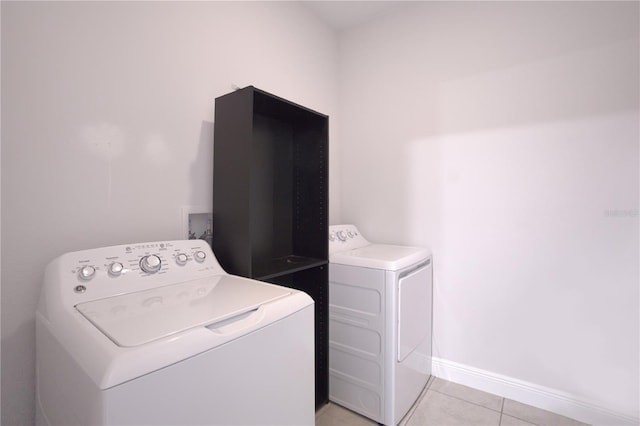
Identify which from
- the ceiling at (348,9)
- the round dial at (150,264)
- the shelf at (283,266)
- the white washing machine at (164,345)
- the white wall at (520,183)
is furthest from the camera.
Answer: the ceiling at (348,9)

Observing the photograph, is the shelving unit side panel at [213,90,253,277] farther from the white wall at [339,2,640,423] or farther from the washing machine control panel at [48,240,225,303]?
the white wall at [339,2,640,423]

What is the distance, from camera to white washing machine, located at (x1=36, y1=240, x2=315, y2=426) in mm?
590

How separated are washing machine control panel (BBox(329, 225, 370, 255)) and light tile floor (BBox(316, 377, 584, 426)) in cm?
94

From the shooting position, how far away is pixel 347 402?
5.55 feet

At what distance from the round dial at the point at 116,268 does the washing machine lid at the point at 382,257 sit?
42.1 inches

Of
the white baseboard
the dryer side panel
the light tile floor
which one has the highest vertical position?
the dryer side panel

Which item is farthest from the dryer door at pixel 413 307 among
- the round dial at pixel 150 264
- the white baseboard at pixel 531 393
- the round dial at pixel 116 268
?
the round dial at pixel 116 268

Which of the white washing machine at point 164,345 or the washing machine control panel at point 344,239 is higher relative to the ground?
the washing machine control panel at point 344,239

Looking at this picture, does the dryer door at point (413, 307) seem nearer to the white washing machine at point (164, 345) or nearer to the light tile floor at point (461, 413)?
the light tile floor at point (461, 413)

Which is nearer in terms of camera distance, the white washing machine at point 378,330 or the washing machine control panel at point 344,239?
the white washing machine at point 378,330

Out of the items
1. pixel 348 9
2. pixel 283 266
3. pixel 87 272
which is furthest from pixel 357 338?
pixel 348 9

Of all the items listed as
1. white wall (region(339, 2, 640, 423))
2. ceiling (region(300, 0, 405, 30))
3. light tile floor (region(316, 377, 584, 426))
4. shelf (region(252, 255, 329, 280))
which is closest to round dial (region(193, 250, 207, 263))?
shelf (region(252, 255, 329, 280))

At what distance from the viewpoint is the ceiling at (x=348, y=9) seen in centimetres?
207

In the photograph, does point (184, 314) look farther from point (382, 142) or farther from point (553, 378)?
point (553, 378)
